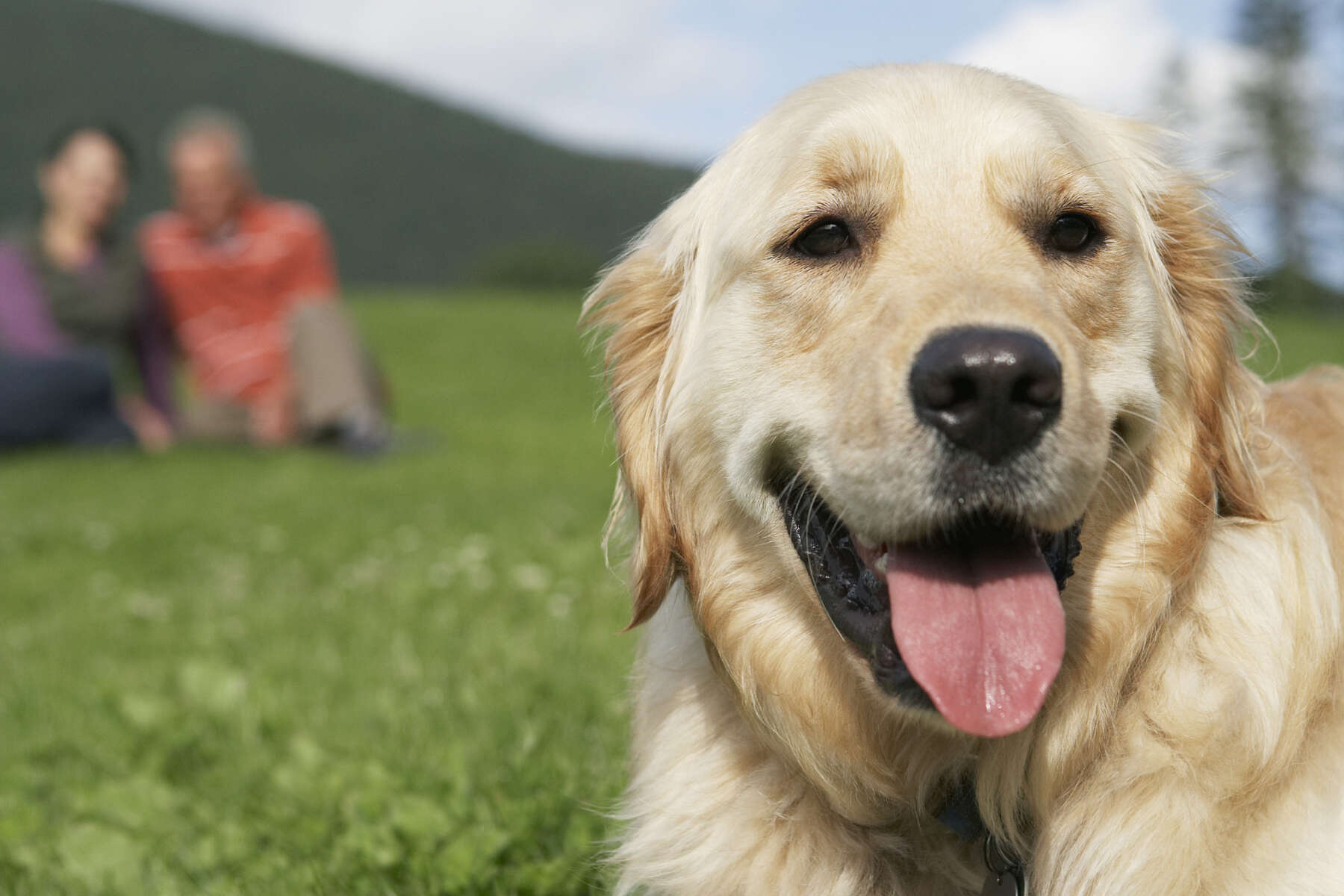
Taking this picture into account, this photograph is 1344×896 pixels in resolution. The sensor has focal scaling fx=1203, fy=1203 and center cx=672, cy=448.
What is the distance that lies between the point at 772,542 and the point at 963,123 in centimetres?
88

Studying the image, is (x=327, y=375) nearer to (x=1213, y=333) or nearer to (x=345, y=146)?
(x=1213, y=333)

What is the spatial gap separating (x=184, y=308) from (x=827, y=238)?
31.7ft

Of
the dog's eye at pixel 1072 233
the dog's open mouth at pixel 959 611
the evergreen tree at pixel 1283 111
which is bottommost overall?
the evergreen tree at pixel 1283 111

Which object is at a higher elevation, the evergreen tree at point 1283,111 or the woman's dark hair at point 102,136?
the woman's dark hair at point 102,136

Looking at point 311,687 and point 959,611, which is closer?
point 959,611

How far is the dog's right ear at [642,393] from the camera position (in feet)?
8.14

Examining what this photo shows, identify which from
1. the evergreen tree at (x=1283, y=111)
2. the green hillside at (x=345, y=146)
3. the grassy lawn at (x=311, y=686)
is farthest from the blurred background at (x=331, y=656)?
the evergreen tree at (x=1283, y=111)

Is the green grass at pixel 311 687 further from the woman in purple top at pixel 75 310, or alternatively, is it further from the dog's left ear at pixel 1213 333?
the woman in purple top at pixel 75 310

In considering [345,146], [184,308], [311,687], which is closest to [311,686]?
[311,687]

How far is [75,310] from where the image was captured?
10.7 m

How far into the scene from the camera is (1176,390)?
7.66ft

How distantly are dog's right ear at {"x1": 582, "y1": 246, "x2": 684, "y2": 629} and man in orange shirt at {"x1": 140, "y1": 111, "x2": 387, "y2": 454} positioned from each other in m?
8.16

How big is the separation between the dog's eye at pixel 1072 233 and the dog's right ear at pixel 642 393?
2.63 feet

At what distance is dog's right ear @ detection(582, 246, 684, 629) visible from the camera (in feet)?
8.14
